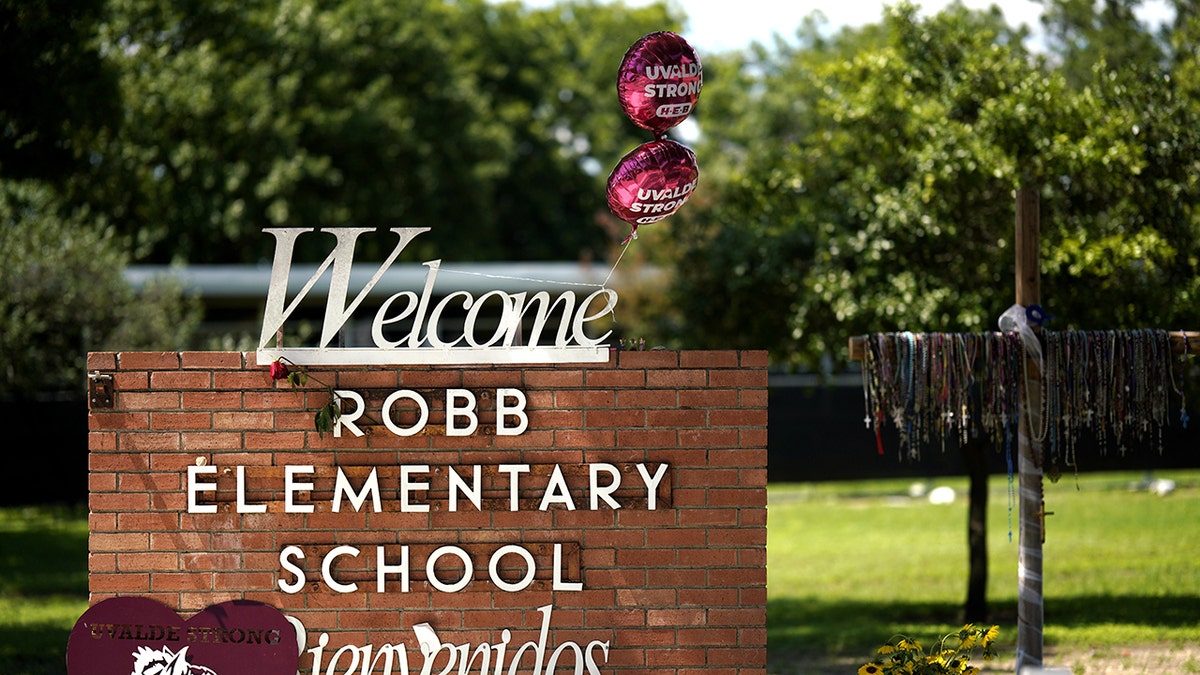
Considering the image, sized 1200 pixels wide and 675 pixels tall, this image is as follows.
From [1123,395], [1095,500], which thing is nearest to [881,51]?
[1123,395]

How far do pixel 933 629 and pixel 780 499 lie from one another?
1015cm

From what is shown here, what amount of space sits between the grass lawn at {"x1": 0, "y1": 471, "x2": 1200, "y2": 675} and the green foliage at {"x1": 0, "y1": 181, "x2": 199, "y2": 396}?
2.28 meters

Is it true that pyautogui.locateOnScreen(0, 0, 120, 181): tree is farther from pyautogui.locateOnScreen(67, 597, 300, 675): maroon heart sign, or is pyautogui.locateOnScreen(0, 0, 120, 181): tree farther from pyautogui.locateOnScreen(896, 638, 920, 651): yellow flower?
pyautogui.locateOnScreen(896, 638, 920, 651): yellow flower

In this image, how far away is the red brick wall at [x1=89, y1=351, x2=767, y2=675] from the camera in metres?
5.41

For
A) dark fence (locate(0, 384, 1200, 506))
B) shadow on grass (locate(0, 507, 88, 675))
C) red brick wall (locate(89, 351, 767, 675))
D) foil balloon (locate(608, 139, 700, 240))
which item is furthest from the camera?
dark fence (locate(0, 384, 1200, 506))

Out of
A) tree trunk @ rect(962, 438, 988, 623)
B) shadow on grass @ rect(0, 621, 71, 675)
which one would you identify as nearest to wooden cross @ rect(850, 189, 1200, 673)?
tree trunk @ rect(962, 438, 988, 623)

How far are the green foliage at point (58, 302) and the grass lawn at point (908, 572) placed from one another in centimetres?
228

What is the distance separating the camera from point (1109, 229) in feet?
28.3

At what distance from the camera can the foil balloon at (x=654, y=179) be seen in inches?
219

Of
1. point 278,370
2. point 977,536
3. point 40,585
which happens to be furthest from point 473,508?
point 40,585

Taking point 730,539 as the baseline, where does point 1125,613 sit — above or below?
below

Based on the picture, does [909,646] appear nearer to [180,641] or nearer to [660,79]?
[660,79]

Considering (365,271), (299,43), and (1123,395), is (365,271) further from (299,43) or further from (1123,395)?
(1123,395)

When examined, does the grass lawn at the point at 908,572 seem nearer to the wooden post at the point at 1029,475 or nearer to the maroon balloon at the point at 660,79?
the wooden post at the point at 1029,475
